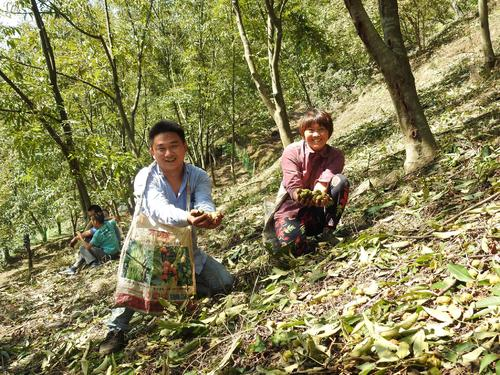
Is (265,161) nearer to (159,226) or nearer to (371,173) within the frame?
(371,173)

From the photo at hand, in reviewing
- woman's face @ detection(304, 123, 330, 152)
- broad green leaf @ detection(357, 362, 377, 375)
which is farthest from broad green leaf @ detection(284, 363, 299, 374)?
woman's face @ detection(304, 123, 330, 152)

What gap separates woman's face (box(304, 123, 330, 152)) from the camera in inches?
137

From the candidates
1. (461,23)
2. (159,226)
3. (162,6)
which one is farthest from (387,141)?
(461,23)

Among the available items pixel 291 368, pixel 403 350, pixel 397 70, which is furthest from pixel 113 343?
pixel 397 70

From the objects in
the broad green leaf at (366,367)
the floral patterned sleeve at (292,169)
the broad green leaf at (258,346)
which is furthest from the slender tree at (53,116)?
the broad green leaf at (366,367)

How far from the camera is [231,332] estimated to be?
8.63 feet

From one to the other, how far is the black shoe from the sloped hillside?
8cm

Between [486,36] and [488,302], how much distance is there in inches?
323

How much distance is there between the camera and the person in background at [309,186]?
346cm

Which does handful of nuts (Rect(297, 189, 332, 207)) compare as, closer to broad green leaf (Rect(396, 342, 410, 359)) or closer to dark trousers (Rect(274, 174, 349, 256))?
dark trousers (Rect(274, 174, 349, 256))

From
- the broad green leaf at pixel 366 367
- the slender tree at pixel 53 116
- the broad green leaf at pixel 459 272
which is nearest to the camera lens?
the broad green leaf at pixel 366 367

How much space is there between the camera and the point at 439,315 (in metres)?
1.91

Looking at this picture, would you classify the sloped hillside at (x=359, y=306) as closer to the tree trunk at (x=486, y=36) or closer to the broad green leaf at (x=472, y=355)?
the broad green leaf at (x=472, y=355)

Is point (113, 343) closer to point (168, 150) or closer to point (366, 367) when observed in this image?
point (168, 150)
